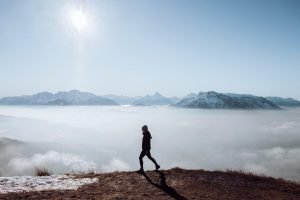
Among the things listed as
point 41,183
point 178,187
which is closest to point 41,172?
point 41,183

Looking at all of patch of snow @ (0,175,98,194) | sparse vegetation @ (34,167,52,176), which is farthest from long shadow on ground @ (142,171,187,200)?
sparse vegetation @ (34,167,52,176)

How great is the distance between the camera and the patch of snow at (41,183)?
1437cm

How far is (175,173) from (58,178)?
6.17 m

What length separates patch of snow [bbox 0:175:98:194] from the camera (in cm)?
1437

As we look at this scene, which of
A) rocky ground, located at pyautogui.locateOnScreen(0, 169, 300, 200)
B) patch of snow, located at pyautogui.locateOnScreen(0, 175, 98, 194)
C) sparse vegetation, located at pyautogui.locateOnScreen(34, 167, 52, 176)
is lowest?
sparse vegetation, located at pyautogui.locateOnScreen(34, 167, 52, 176)

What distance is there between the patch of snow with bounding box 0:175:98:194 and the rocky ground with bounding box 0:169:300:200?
0.61 m

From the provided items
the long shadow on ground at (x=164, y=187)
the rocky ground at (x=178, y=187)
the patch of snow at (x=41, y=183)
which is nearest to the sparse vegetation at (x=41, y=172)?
the patch of snow at (x=41, y=183)

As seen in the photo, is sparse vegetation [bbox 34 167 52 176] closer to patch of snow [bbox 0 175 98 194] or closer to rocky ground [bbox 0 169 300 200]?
patch of snow [bbox 0 175 98 194]

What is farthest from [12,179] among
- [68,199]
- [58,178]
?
[68,199]

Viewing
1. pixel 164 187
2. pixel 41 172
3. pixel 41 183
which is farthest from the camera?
pixel 41 172

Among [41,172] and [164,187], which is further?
[41,172]

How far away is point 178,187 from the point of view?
1462 centimetres

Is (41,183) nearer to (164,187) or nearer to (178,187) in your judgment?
(164,187)

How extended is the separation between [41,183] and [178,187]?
655 cm
